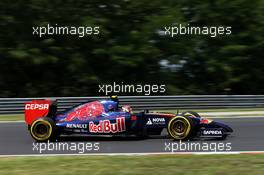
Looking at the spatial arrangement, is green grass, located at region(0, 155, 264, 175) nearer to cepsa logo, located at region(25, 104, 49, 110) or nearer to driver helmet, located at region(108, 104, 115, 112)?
driver helmet, located at region(108, 104, 115, 112)

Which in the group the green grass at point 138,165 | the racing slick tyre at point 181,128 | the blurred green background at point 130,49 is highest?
the blurred green background at point 130,49

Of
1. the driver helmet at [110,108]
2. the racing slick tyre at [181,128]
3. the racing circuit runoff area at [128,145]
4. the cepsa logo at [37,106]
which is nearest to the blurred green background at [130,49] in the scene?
the racing circuit runoff area at [128,145]

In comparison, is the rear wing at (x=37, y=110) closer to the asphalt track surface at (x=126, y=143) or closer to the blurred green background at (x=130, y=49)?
the asphalt track surface at (x=126, y=143)

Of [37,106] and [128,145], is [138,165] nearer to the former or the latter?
[128,145]

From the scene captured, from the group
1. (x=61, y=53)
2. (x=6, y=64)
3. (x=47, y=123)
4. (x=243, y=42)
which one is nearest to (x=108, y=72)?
(x=61, y=53)

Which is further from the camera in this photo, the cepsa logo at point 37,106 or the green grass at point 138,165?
the cepsa logo at point 37,106

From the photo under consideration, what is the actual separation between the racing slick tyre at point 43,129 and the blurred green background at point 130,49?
11216mm

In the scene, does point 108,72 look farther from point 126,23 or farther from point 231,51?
point 231,51

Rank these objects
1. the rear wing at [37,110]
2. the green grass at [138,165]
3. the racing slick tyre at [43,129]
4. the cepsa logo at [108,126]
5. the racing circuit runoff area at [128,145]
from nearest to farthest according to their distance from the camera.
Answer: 1. the green grass at [138,165]
2. the racing circuit runoff area at [128,145]
3. the cepsa logo at [108,126]
4. the racing slick tyre at [43,129]
5. the rear wing at [37,110]

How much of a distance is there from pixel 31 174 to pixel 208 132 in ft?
15.0

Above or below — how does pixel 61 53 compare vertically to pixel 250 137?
above

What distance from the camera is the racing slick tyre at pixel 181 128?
10.9 m

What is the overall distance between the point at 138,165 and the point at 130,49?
15047mm

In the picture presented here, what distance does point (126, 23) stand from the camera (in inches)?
953
